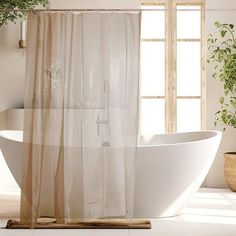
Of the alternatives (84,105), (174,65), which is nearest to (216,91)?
(174,65)

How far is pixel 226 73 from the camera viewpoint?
17.2ft

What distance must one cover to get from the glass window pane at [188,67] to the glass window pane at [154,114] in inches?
11.9

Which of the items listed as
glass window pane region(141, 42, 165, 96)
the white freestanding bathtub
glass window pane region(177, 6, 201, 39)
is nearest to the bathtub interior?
the white freestanding bathtub

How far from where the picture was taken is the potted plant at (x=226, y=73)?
17.1 ft

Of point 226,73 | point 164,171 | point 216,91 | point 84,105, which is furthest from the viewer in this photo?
point 216,91

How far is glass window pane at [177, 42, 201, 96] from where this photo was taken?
5754 mm

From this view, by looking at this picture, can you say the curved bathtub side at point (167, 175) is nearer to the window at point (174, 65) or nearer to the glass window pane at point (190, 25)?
the window at point (174, 65)

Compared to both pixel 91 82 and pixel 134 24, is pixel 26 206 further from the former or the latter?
pixel 134 24

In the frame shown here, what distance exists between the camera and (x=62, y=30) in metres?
3.41

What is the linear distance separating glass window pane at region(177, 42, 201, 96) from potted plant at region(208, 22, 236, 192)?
22cm

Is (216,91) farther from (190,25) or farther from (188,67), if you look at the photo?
(190,25)

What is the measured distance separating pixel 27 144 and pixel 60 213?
21.9 inches

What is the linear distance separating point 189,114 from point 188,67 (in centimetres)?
57

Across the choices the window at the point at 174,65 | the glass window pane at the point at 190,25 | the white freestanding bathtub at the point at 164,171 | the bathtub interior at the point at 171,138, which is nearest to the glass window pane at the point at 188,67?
the window at the point at 174,65
